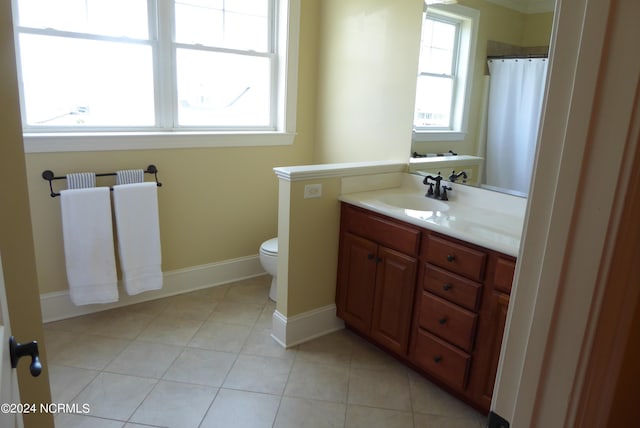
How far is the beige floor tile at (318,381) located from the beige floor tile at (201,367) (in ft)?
1.20

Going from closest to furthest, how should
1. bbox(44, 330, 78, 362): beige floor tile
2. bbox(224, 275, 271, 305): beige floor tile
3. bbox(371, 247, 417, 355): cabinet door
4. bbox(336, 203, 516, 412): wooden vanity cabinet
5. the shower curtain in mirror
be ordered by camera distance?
bbox(336, 203, 516, 412): wooden vanity cabinet → the shower curtain in mirror → bbox(371, 247, 417, 355): cabinet door → bbox(44, 330, 78, 362): beige floor tile → bbox(224, 275, 271, 305): beige floor tile

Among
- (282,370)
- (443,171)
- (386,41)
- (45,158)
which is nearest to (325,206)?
(443,171)

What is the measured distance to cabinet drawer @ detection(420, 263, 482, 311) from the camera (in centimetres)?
204

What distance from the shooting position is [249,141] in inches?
134

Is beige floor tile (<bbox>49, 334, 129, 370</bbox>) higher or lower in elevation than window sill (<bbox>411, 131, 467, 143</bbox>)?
lower

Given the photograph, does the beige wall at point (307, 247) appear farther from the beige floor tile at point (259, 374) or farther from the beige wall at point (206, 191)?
the beige wall at point (206, 191)

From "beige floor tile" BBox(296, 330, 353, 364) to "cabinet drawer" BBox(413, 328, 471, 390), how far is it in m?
0.45

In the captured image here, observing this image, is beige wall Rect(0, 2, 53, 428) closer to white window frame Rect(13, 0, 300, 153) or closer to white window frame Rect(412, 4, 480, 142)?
white window frame Rect(13, 0, 300, 153)

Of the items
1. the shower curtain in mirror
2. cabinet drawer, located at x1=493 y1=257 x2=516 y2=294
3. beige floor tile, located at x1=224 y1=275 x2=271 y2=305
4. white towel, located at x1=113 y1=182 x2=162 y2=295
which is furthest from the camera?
beige floor tile, located at x1=224 y1=275 x2=271 y2=305

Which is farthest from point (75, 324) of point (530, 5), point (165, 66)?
point (530, 5)

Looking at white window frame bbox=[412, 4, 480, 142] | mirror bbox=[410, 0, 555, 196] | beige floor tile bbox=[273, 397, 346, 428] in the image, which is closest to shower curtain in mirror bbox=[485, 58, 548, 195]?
mirror bbox=[410, 0, 555, 196]

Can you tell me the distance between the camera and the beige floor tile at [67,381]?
2158 mm

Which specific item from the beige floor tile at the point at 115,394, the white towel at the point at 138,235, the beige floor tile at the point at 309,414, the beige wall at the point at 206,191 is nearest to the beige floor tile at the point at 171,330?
the white towel at the point at 138,235

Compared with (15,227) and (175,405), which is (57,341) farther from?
(15,227)
